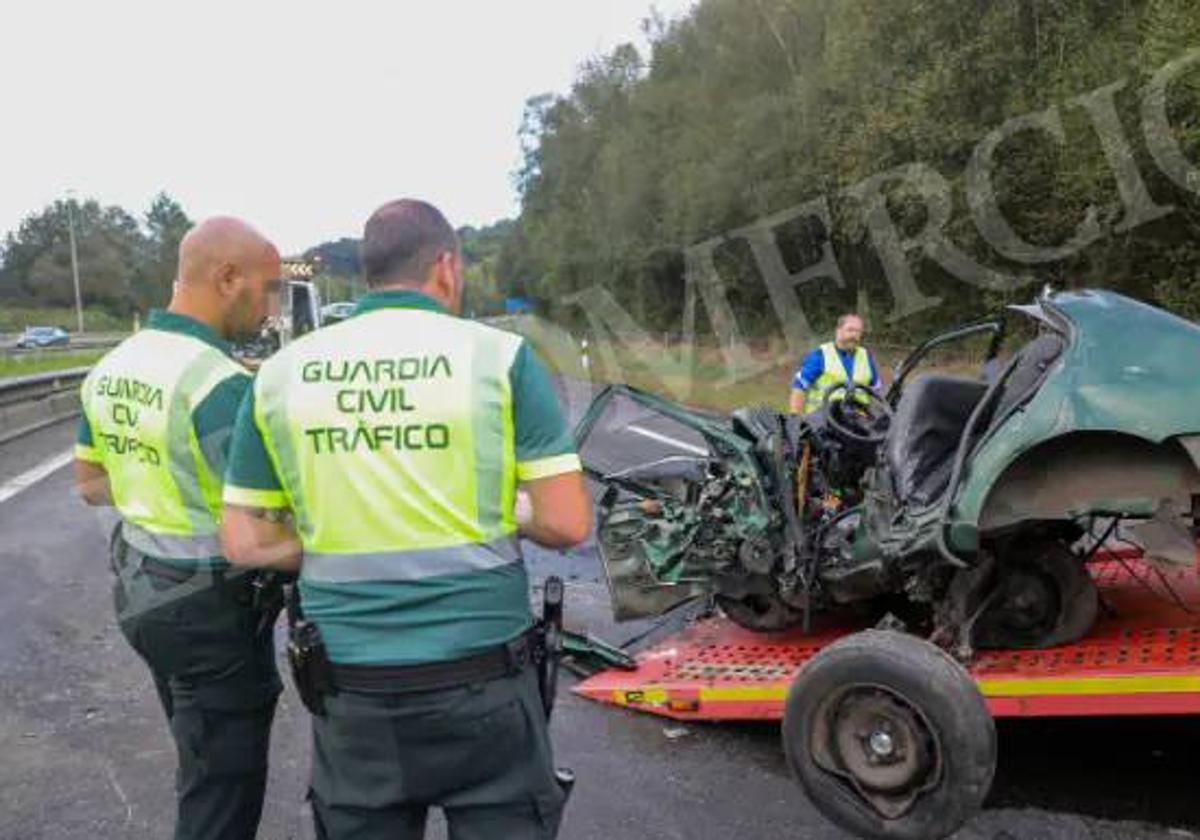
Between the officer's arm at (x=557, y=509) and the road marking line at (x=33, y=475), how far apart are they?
30.5 ft

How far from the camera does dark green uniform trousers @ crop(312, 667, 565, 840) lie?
7.06 ft

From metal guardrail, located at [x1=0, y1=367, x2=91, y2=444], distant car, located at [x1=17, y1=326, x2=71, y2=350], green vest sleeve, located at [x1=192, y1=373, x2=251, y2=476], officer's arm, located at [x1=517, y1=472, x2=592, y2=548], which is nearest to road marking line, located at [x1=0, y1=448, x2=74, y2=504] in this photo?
metal guardrail, located at [x1=0, y1=367, x2=91, y2=444]

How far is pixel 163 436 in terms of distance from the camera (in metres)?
2.79

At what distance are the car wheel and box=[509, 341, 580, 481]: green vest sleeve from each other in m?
2.47

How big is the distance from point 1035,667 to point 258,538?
2.69 metres

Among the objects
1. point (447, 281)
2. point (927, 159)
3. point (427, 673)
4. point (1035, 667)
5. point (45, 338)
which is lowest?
point (45, 338)

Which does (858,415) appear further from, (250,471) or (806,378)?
(250,471)

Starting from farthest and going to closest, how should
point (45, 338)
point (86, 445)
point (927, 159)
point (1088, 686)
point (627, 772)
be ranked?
point (45, 338) < point (927, 159) < point (627, 772) < point (1088, 686) < point (86, 445)

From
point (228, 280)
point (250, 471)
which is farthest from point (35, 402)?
point (250, 471)

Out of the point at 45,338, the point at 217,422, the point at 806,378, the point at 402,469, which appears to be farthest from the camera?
the point at 45,338

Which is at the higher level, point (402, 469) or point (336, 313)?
point (402, 469)

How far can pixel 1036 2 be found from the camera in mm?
17656

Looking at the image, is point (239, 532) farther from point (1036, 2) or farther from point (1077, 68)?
point (1036, 2)

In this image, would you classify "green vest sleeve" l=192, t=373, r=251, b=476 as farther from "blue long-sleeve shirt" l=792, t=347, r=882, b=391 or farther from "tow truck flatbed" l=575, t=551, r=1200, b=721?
"blue long-sleeve shirt" l=792, t=347, r=882, b=391
